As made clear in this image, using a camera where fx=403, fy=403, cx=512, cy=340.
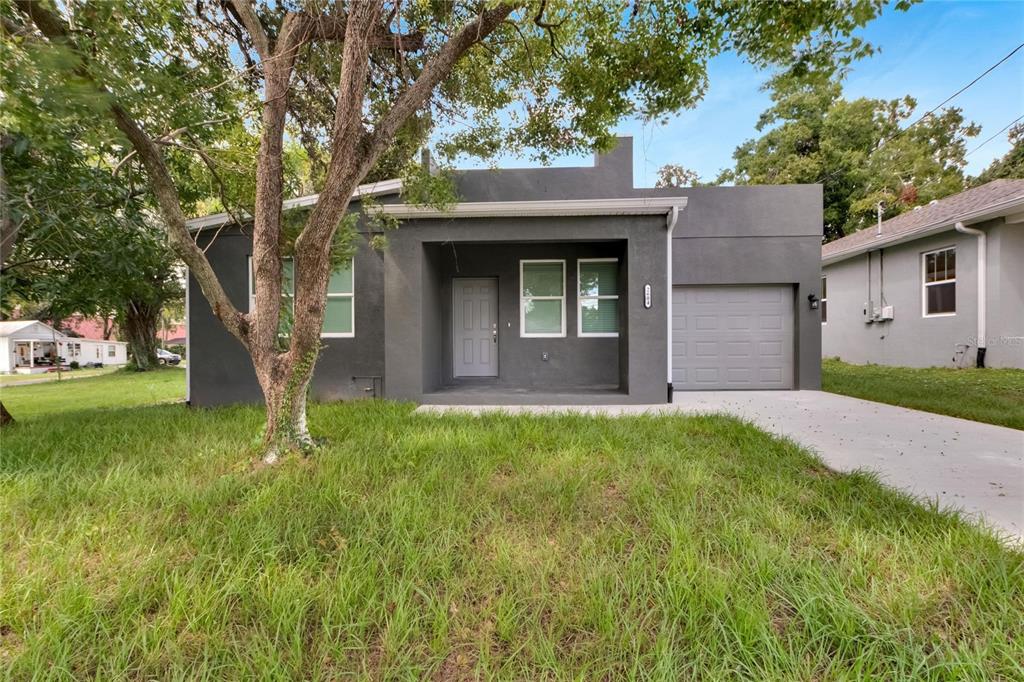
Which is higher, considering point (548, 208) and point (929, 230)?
point (929, 230)

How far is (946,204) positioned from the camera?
1073cm

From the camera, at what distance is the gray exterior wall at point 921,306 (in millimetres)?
8383

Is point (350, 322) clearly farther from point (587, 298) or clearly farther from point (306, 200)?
point (587, 298)

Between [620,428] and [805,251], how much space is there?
5911 millimetres

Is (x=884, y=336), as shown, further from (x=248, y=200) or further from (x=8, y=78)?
(x=8, y=78)

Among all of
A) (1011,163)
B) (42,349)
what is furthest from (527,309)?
(42,349)

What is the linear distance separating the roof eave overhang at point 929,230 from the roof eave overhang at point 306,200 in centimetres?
1166

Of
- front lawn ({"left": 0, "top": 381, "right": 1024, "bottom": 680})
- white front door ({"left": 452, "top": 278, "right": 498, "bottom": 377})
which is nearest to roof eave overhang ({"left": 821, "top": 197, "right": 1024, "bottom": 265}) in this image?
front lawn ({"left": 0, "top": 381, "right": 1024, "bottom": 680})

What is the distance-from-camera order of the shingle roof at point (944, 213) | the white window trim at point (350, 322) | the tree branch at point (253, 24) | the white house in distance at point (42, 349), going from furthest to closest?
the white house in distance at point (42, 349) → the shingle roof at point (944, 213) → the white window trim at point (350, 322) → the tree branch at point (253, 24)

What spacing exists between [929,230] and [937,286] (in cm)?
146

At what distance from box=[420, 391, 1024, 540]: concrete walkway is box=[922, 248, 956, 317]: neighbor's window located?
19.8 ft

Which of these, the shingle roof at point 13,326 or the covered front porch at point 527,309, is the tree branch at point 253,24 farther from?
the shingle roof at point 13,326

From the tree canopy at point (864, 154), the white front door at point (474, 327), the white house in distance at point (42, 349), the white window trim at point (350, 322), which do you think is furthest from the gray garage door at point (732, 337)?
the white house in distance at point (42, 349)

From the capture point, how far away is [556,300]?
7809mm
